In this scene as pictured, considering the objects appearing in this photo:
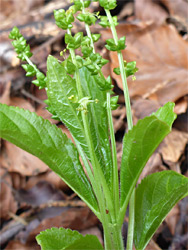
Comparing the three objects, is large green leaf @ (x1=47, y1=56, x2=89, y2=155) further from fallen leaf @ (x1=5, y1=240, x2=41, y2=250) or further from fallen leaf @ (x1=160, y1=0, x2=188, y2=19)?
fallen leaf @ (x1=160, y1=0, x2=188, y2=19)

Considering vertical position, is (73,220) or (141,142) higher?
(141,142)

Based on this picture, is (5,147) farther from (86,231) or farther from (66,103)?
(66,103)

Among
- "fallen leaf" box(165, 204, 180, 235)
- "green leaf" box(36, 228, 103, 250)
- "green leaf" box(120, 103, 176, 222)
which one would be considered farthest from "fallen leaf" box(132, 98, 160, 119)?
"green leaf" box(36, 228, 103, 250)

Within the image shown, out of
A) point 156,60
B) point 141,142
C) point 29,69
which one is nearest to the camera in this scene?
point 141,142

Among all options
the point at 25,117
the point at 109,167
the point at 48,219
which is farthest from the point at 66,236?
the point at 48,219

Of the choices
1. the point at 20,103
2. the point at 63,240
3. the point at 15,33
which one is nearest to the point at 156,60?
the point at 20,103

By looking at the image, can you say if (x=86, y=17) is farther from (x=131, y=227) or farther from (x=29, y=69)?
(x=131, y=227)

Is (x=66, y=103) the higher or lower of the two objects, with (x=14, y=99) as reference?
higher
